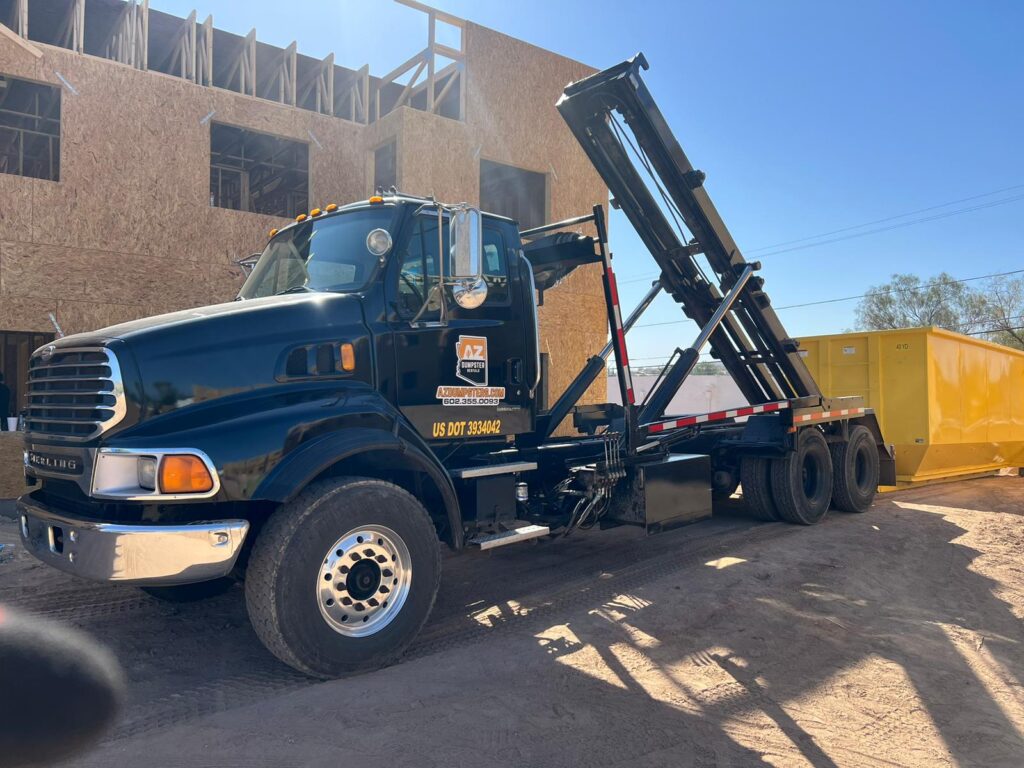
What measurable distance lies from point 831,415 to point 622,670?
5779 millimetres

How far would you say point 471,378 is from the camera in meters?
4.95

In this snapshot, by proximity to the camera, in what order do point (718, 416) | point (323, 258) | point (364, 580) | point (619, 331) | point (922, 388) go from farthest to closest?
1. point (922, 388)
2. point (718, 416)
3. point (619, 331)
4. point (323, 258)
5. point (364, 580)

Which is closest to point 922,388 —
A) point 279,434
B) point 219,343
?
point 279,434

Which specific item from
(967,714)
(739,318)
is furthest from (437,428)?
(739,318)

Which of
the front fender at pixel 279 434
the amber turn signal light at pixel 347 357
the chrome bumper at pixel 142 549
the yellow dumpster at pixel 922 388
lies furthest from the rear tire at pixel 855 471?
the chrome bumper at pixel 142 549

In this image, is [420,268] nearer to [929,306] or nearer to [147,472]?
[147,472]

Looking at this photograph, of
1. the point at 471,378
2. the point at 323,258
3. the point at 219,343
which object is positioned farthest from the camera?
the point at 471,378

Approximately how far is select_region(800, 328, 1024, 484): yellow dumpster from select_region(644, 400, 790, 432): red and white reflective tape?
2840 millimetres

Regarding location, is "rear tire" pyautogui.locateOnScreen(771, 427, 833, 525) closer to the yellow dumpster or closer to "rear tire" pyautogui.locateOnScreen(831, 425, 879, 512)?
"rear tire" pyautogui.locateOnScreen(831, 425, 879, 512)

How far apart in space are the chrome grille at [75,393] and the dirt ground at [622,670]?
141 centimetres

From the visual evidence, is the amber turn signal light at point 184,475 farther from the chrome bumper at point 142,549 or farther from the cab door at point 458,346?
the cab door at point 458,346

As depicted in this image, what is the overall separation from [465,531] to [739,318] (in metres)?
4.77

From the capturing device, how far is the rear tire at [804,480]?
7.98 m

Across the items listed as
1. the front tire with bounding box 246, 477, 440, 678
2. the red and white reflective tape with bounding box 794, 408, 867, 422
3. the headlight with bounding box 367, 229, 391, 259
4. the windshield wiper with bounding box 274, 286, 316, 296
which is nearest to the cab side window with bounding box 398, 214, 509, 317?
the headlight with bounding box 367, 229, 391, 259
